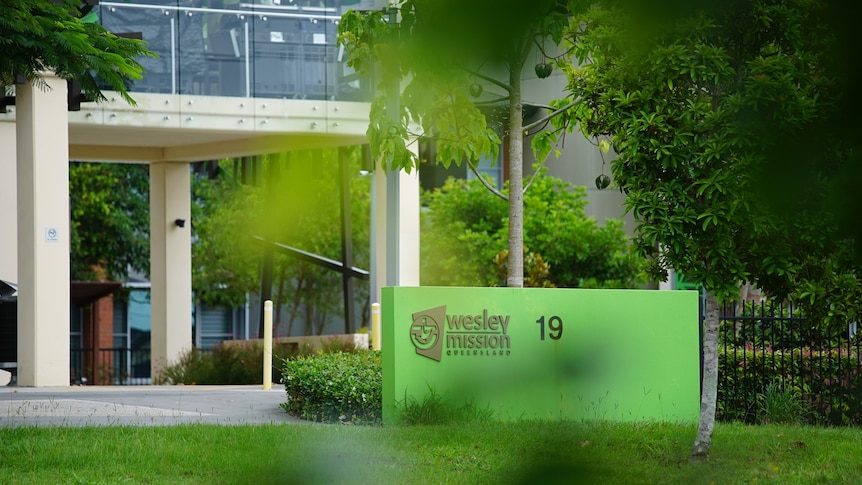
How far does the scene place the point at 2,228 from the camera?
1675 cm

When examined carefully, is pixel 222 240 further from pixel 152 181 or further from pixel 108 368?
pixel 152 181

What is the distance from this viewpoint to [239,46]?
656 inches

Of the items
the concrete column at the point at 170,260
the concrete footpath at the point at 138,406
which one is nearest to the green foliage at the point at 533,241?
the concrete column at the point at 170,260

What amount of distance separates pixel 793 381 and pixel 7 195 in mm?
11216

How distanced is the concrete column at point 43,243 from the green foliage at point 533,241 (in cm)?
1035

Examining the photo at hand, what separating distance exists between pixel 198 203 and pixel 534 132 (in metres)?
20.8

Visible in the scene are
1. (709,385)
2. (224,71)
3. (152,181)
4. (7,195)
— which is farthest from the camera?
(152,181)

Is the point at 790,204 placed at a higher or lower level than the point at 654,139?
lower

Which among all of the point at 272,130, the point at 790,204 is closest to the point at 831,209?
the point at 790,204

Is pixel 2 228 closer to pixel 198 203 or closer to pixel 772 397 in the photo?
pixel 772 397

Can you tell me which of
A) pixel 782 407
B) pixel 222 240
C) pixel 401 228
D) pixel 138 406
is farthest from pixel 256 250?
pixel 782 407

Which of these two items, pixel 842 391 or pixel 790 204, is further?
pixel 842 391

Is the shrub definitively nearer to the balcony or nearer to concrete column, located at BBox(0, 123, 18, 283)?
the balcony

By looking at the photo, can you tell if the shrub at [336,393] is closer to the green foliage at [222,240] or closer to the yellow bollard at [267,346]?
→ the yellow bollard at [267,346]
